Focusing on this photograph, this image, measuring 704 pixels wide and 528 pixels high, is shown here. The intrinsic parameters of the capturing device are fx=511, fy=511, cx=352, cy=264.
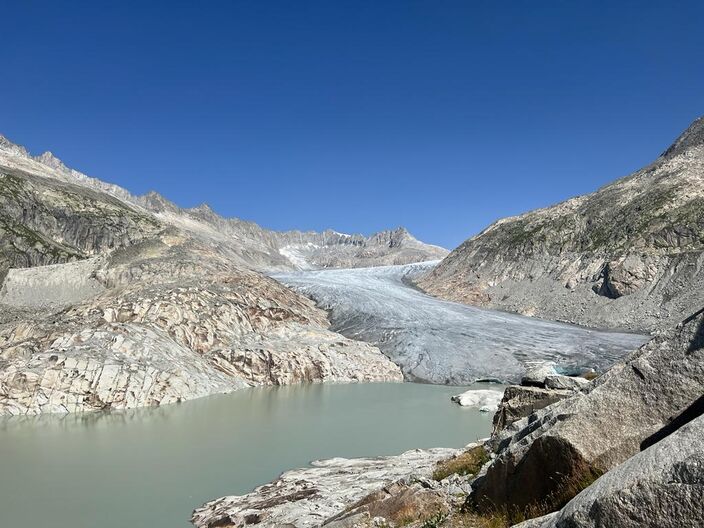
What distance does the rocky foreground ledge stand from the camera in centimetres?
374

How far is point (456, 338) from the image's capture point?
1811 inches

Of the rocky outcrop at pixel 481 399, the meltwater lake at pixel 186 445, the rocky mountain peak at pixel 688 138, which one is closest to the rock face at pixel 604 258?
the rocky mountain peak at pixel 688 138

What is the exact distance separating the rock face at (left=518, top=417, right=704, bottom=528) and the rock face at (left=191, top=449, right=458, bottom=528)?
5154 mm

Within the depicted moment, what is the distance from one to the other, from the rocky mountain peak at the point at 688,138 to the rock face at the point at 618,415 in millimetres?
98413

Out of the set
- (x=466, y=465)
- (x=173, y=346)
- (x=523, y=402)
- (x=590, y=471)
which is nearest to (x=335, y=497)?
(x=466, y=465)

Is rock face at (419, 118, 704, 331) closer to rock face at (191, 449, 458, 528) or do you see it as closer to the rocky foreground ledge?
rock face at (191, 449, 458, 528)

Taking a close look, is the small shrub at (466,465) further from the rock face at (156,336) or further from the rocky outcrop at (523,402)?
the rock face at (156,336)

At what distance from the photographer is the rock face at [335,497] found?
30.7ft

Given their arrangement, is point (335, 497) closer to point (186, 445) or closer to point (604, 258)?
point (186, 445)

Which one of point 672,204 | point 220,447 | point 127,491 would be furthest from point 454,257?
point 127,491

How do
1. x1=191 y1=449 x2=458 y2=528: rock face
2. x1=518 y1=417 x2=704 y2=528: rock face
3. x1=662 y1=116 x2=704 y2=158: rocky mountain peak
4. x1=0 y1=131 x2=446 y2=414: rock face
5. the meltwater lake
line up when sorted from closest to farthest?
x1=518 y1=417 x2=704 y2=528: rock face < x1=191 y1=449 x2=458 y2=528: rock face < the meltwater lake < x1=0 y1=131 x2=446 y2=414: rock face < x1=662 y1=116 x2=704 y2=158: rocky mountain peak

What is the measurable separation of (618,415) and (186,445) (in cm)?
1983

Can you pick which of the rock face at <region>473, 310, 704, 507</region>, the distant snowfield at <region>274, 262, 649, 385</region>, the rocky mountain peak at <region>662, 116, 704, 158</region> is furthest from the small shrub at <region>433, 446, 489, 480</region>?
the rocky mountain peak at <region>662, 116, 704, 158</region>

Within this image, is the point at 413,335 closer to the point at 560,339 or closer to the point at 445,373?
the point at 445,373
